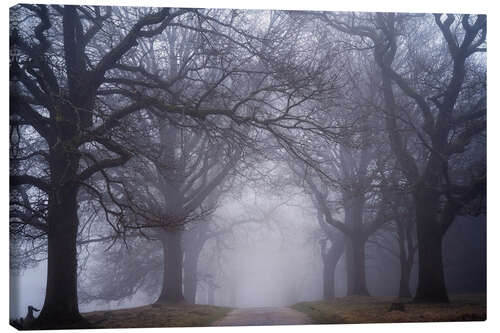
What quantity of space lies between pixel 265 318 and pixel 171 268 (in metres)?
2.03

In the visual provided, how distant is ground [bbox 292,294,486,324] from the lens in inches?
344

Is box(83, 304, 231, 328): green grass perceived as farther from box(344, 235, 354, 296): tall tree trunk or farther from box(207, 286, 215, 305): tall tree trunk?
box(344, 235, 354, 296): tall tree trunk

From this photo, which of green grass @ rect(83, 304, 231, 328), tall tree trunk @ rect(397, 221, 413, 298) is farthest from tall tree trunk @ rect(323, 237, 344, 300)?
green grass @ rect(83, 304, 231, 328)

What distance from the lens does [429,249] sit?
934 cm

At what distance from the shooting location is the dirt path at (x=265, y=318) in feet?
27.8

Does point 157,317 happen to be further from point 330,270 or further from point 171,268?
point 330,270

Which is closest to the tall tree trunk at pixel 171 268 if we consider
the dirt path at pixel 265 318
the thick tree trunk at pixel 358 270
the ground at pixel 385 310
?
the dirt path at pixel 265 318

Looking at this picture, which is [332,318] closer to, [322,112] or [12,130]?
[322,112]

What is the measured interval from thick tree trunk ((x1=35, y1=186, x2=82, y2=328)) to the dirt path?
230 centimetres

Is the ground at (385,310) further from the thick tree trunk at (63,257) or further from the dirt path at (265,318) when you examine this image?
the thick tree trunk at (63,257)

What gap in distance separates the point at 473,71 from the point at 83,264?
7.58 meters

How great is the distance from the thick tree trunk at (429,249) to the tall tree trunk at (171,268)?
4239 mm

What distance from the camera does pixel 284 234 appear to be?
9.28m

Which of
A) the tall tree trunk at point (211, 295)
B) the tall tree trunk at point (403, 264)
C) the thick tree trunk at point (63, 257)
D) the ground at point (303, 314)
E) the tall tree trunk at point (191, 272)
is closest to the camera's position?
the thick tree trunk at point (63, 257)
